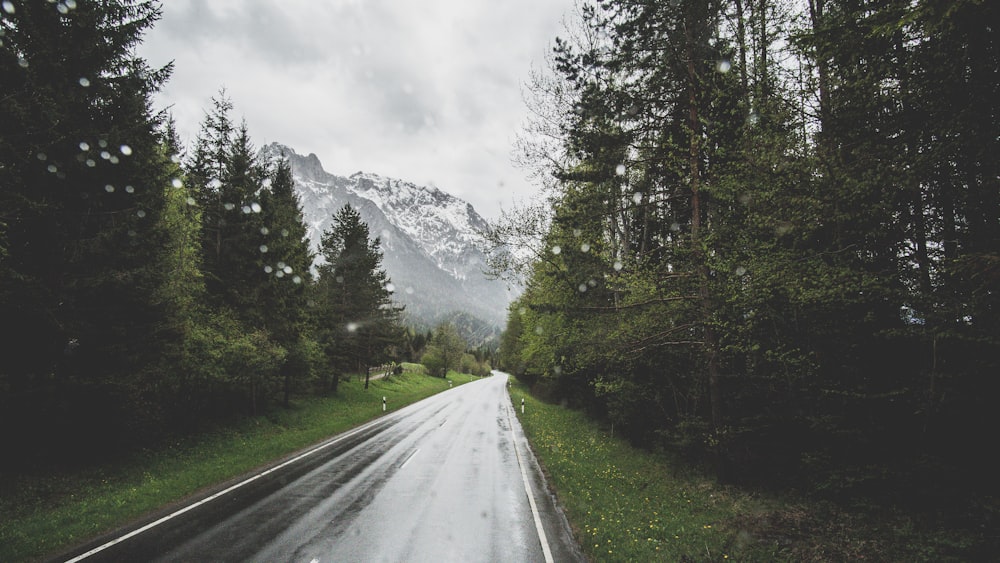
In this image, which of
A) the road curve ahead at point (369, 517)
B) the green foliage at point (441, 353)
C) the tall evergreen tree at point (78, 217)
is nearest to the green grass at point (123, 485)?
Result: the road curve ahead at point (369, 517)

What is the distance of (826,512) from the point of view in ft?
23.7

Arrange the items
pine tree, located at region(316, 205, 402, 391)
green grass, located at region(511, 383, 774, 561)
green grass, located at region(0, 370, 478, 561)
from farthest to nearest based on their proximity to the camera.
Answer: pine tree, located at region(316, 205, 402, 391)
green grass, located at region(0, 370, 478, 561)
green grass, located at region(511, 383, 774, 561)

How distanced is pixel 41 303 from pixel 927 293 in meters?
16.4

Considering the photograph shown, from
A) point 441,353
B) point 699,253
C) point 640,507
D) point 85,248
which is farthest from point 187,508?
point 441,353

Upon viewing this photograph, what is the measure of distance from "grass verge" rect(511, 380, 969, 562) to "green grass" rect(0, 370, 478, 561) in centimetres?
894

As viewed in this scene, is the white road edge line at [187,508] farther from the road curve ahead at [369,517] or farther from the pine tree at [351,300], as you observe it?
the pine tree at [351,300]

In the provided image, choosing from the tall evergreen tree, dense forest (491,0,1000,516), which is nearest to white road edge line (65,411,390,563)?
the tall evergreen tree

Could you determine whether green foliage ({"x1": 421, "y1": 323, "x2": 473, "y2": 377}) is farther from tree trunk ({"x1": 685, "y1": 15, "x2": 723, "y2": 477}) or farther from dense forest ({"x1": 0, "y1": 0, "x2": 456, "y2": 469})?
tree trunk ({"x1": 685, "y1": 15, "x2": 723, "y2": 477})

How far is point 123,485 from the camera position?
10.4 meters

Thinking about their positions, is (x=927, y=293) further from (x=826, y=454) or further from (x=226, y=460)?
(x=226, y=460)

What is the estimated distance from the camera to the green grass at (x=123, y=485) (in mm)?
7520

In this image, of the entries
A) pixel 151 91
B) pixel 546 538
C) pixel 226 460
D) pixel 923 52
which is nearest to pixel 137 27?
pixel 151 91

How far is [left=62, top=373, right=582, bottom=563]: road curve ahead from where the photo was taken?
687 centimetres

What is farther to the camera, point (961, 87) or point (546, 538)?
point (546, 538)
